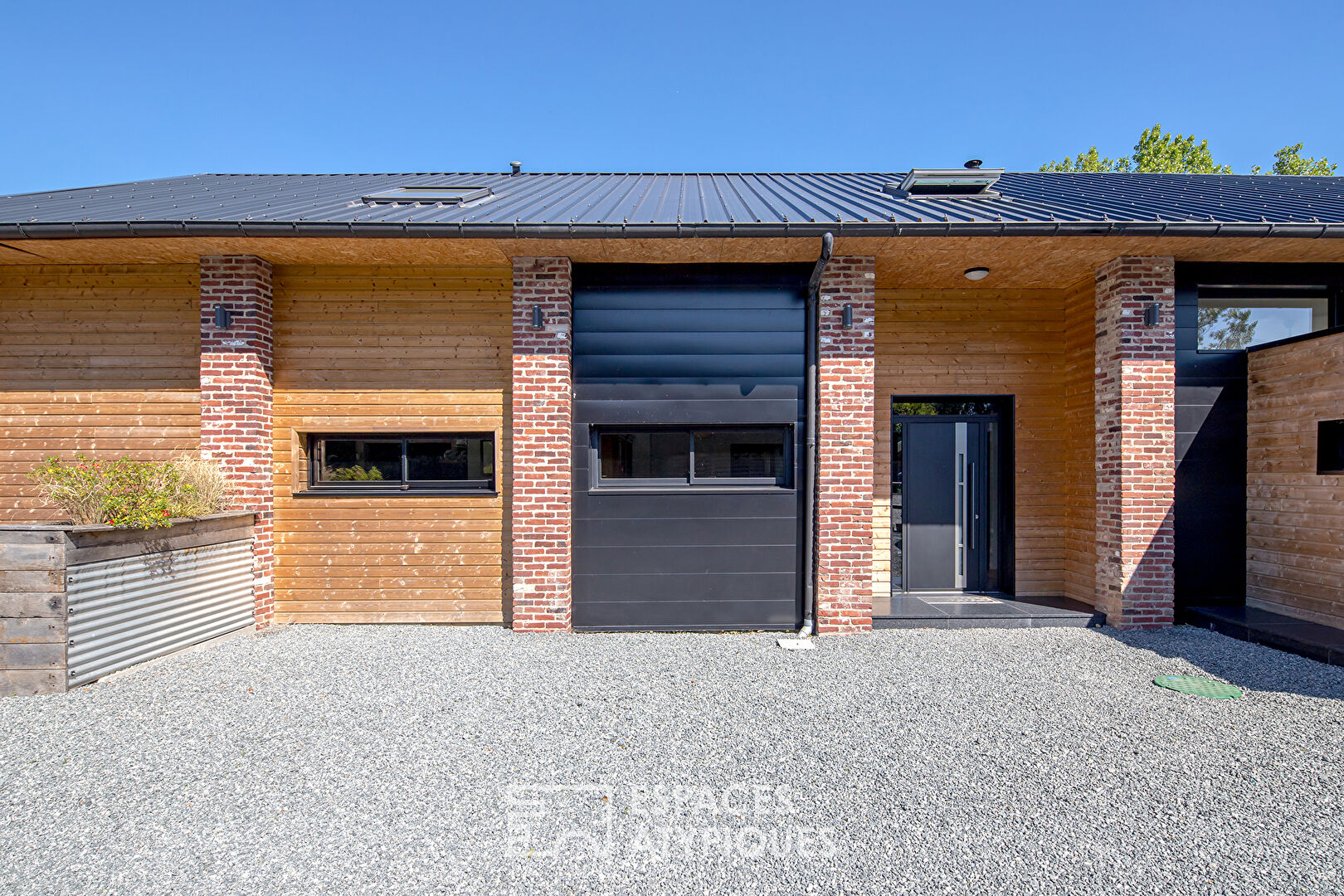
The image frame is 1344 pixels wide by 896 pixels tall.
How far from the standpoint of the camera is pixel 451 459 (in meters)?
5.64

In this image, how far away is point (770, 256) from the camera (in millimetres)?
5277

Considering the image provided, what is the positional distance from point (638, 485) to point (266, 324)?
390cm

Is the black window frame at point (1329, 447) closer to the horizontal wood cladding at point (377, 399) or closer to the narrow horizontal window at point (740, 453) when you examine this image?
the narrow horizontal window at point (740, 453)

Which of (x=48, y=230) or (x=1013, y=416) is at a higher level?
(x=48, y=230)

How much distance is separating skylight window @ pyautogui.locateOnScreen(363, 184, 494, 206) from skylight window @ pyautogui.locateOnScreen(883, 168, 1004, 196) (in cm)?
454

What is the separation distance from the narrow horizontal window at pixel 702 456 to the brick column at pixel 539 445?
52cm

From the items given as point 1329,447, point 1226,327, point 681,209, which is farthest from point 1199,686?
point 681,209

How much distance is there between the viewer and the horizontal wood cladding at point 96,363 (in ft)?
18.1

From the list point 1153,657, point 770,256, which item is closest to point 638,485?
point 770,256

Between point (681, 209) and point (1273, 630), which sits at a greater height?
point (681, 209)

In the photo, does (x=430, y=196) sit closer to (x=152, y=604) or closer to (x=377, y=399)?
(x=377, y=399)

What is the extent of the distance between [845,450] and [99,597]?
5.99 meters

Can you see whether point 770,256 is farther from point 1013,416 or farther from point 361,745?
point 361,745

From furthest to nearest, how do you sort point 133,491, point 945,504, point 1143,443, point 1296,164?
1. point 1296,164
2. point 945,504
3. point 1143,443
4. point 133,491
